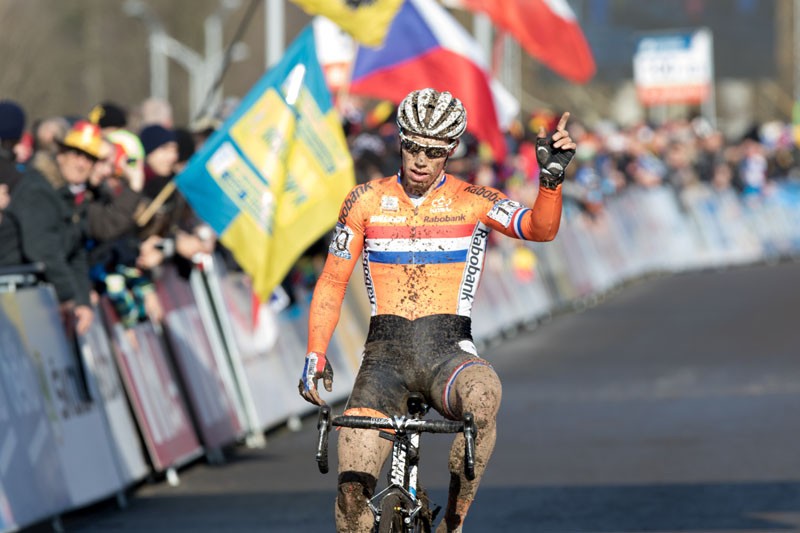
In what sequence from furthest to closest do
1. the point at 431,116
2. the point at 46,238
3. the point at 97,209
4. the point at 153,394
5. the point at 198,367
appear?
the point at 198,367, the point at 153,394, the point at 97,209, the point at 46,238, the point at 431,116

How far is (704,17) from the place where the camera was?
54.6 metres

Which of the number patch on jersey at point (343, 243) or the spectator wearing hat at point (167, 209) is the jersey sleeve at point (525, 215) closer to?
the number patch on jersey at point (343, 243)

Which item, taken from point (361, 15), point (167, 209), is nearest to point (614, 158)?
point (361, 15)

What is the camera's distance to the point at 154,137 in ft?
43.9

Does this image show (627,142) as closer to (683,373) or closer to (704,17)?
(683,373)

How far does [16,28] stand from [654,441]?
18.5 meters

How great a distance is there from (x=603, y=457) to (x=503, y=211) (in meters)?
5.58

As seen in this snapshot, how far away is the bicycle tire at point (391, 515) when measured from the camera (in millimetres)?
7012

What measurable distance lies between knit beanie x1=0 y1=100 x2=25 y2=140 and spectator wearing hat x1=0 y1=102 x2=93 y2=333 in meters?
0.53

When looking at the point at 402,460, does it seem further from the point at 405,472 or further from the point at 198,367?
the point at 198,367

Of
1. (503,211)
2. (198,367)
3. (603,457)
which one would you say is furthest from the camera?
(198,367)

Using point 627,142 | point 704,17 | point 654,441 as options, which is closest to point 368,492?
point 654,441

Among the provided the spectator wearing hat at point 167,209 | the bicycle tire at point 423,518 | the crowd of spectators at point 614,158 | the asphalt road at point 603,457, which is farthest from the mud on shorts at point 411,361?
the crowd of spectators at point 614,158

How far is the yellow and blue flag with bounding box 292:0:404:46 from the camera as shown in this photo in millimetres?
14719
